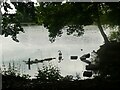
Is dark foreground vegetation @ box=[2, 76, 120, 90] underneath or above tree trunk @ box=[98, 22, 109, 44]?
underneath

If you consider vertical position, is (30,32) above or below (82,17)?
below

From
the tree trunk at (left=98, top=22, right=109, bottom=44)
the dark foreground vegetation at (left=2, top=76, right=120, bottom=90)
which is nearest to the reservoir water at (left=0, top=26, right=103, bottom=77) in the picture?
the tree trunk at (left=98, top=22, right=109, bottom=44)

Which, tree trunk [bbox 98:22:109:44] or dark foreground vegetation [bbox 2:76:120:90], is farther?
tree trunk [bbox 98:22:109:44]

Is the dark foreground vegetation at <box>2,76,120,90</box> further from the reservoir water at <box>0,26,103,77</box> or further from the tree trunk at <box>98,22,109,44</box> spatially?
the tree trunk at <box>98,22,109,44</box>

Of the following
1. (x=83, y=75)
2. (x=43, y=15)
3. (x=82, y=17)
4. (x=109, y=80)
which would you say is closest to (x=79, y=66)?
(x=83, y=75)

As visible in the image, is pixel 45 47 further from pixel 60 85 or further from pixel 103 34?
pixel 103 34

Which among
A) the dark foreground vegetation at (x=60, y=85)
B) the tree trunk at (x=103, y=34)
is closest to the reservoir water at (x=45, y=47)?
the tree trunk at (x=103, y=34)

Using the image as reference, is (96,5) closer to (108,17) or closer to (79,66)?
(108,17)

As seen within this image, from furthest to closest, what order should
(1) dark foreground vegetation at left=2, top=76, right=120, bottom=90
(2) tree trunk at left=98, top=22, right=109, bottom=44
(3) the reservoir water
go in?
(2) tree trunk at left=98, top=22, right=109, bottom=44 → (3) the reservoir water → (1) dark foreground vegetation at left=2, top=76, right=120, bottom=90

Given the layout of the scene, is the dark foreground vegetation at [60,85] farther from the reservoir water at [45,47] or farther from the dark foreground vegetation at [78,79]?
the reservoir water at [45,47]

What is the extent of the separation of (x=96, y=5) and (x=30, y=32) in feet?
2.61

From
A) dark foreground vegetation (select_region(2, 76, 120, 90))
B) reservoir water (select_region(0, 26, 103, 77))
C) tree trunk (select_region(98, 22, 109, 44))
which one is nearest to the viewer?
dark foreground vegetation (select_region(2, 76, 120, 90))

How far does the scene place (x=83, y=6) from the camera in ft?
7.22

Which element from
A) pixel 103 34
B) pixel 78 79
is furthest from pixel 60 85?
pixel 103 34
